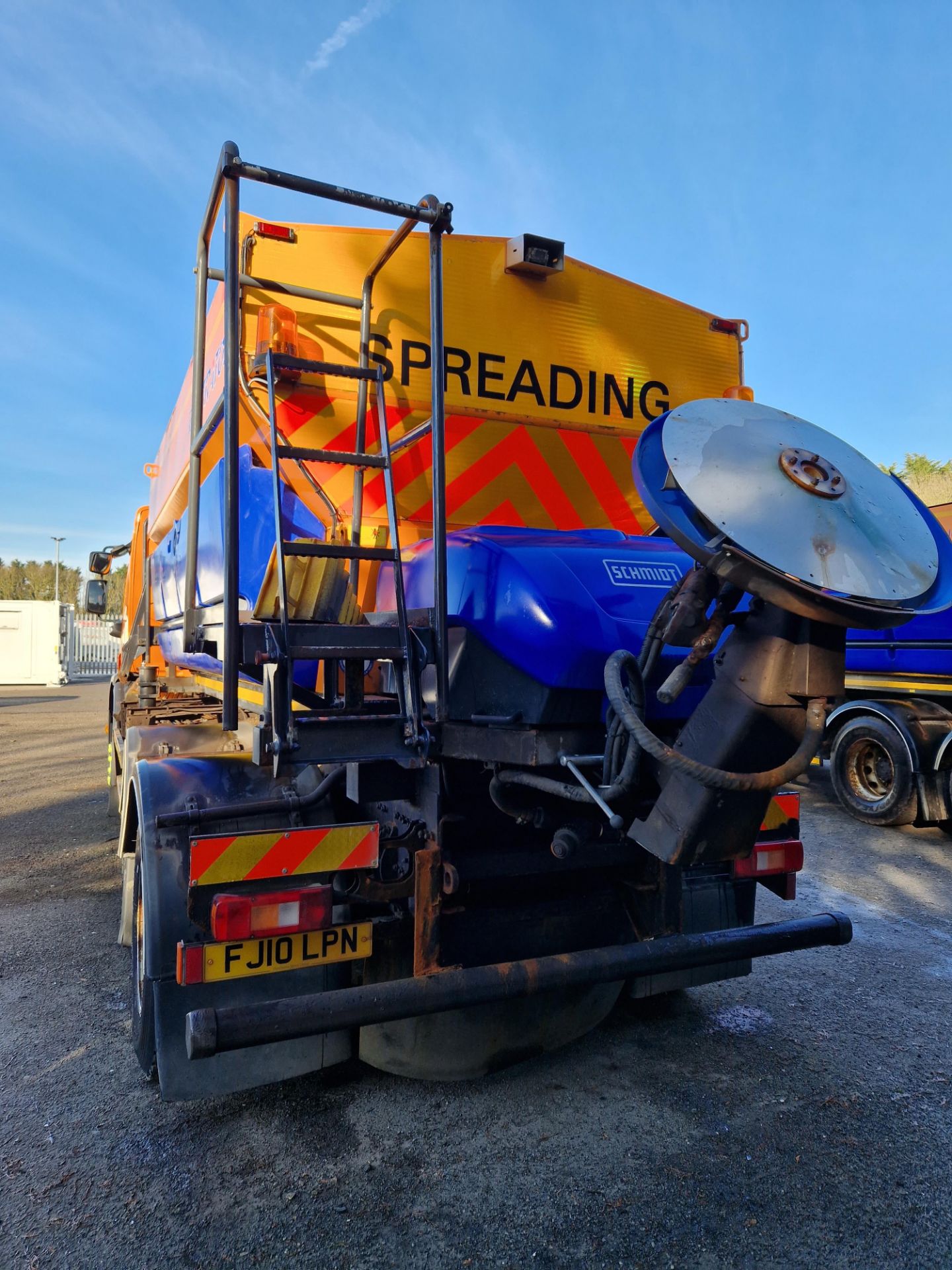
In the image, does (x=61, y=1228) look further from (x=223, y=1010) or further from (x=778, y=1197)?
(x=778, y=1197)

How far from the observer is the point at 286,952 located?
2523 millimetres

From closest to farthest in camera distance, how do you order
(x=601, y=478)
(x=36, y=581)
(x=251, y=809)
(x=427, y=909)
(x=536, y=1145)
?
(x=427, y=909)
(x=536, y=1145)
(x=251, y=809)
(x=601, y=478)
(x=36, y=581)

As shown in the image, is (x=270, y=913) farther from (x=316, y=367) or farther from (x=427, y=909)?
(x=316, y=367)

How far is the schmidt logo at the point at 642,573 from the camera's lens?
253cm

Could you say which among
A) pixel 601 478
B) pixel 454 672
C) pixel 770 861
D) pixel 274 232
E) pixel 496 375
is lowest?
pixel 770 861

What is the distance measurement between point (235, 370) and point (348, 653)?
790 mm

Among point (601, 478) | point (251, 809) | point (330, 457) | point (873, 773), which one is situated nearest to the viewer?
point (330, 457)

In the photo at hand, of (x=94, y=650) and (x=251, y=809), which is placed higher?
(x=251, y=809)

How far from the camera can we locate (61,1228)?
2.27 m

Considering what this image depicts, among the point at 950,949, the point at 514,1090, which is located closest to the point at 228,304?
the point at 514,1090

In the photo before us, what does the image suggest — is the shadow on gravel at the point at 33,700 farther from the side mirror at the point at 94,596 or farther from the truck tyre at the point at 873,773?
the truck tyre at the point at 873,773

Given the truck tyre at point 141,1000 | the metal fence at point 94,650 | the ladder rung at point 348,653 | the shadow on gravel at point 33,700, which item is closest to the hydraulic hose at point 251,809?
the truck tyre at point 141,1000

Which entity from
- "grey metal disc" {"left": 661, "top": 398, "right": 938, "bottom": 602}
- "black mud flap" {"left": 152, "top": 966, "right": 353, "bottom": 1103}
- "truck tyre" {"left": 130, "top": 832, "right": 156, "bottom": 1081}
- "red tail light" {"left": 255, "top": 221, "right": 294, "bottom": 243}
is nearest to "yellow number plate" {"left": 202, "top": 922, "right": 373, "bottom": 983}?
"black mud flap" {"left": 152, "top": 966, "right": 353, "bottom": 1103}

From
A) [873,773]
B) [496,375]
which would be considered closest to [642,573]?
[496,375]
